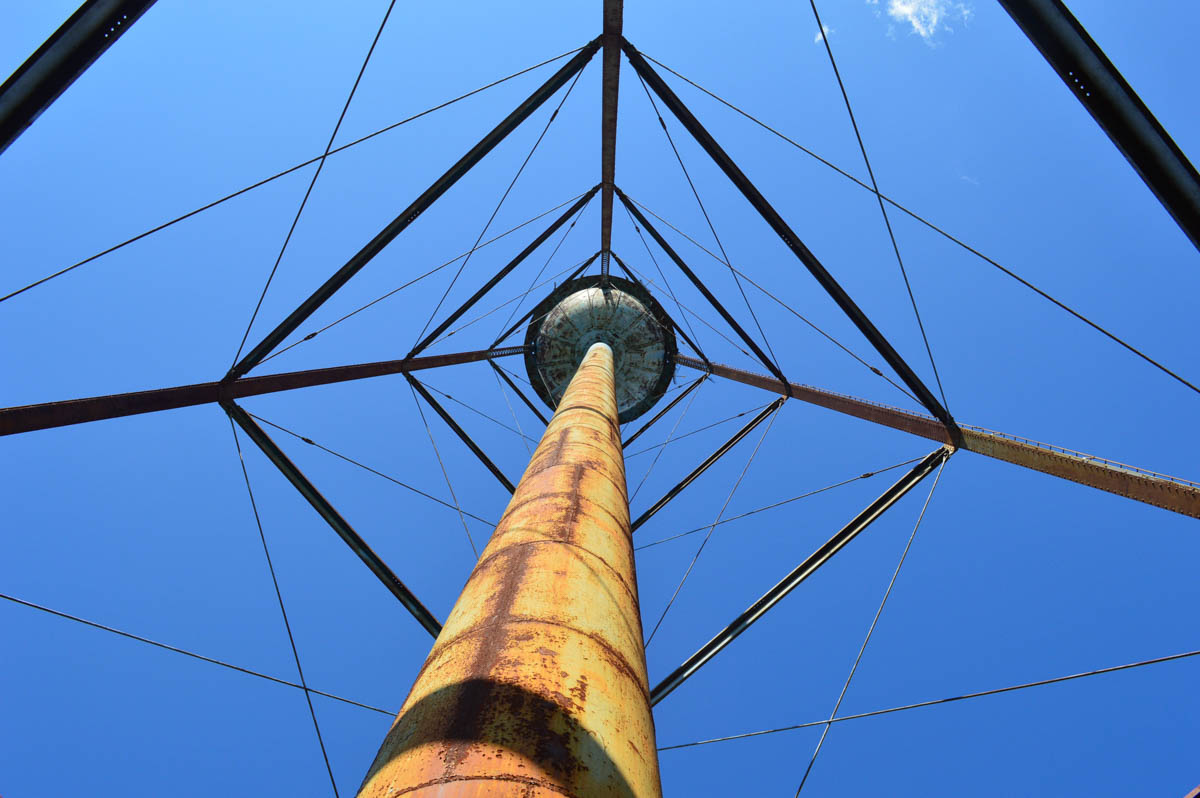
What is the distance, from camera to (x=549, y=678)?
2.52 m

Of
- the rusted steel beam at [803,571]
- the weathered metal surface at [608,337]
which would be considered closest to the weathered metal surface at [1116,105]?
the rusted steel beam at [803,571]

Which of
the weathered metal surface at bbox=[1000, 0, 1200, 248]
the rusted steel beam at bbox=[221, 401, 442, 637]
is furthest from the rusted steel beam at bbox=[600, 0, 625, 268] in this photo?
the rusted steel beam at bbox=[221, 401, 442, 637]

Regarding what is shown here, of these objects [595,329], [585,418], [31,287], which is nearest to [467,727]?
[31,287]

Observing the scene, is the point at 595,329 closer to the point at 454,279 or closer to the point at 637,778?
the point at 454,279

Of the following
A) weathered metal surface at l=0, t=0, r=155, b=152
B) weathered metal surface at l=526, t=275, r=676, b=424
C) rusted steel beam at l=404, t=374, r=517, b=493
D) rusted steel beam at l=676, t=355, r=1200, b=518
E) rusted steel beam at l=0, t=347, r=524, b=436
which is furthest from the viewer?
weathered metal surface at l=526, t=275, r=676, b=424

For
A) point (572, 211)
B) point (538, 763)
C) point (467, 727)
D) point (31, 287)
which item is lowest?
point (538, 763)

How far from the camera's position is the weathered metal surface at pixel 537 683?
2094 mm

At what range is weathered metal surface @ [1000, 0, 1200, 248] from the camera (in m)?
2.76

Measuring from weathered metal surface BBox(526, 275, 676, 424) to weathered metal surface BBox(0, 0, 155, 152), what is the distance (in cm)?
1199

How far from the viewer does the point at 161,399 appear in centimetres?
510

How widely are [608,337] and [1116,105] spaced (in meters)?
12.6

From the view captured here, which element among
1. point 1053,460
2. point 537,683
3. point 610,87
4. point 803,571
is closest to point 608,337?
point 610,87

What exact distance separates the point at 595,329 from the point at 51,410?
1165 centimetres

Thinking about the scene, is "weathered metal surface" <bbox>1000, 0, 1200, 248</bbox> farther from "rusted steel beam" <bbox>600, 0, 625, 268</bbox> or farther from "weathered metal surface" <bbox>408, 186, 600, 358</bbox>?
"weathered metal surface" <bbox>408, 186, 600, 358</bbox>
